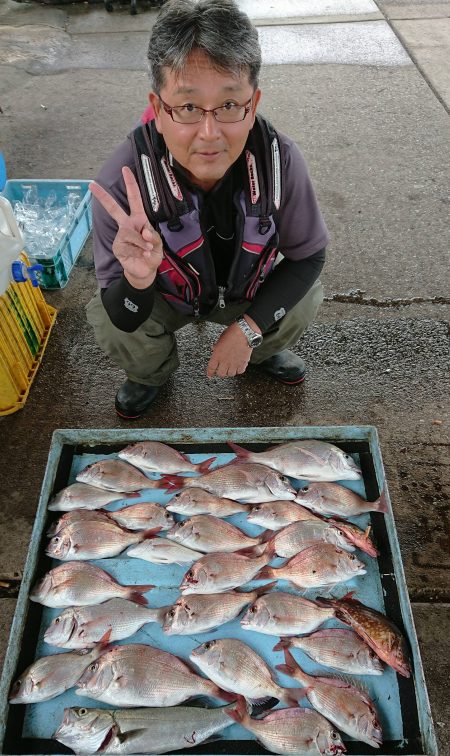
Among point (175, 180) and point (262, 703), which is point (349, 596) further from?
point (175, 180)

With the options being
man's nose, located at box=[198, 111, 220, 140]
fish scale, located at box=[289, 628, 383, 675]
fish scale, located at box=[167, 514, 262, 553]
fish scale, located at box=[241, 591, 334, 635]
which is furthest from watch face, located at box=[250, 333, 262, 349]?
fish scale, located at box=[289, 628, 383, 675]

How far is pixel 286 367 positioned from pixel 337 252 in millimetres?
1108

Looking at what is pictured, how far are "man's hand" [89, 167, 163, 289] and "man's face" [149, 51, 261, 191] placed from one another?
7.3 inches

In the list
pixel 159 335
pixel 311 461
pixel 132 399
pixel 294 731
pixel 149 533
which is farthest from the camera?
pixel 132 399

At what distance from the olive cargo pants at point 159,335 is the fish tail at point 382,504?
34.3 inches

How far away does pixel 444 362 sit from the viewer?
2.91 m

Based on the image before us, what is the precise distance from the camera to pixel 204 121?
1.66m

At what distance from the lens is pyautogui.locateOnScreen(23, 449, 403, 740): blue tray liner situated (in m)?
1.62

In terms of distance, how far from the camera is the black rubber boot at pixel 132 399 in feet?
8.64

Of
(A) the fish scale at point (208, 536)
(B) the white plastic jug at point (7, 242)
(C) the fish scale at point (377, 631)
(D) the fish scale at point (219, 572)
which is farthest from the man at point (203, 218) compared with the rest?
(C) the fish scale at point (377, 631)

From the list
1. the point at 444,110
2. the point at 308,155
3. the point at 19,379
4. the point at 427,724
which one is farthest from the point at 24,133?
the point at 427,724

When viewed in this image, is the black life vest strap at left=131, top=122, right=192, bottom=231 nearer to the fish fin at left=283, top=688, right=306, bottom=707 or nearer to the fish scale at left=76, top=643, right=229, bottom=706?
the fish scale at left=76, top=643, right=229, bottom=706

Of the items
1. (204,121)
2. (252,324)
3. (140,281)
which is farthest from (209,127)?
(252,324)

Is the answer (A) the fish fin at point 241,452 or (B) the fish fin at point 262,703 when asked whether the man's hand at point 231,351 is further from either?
(B) the fish fin at point 262,703
